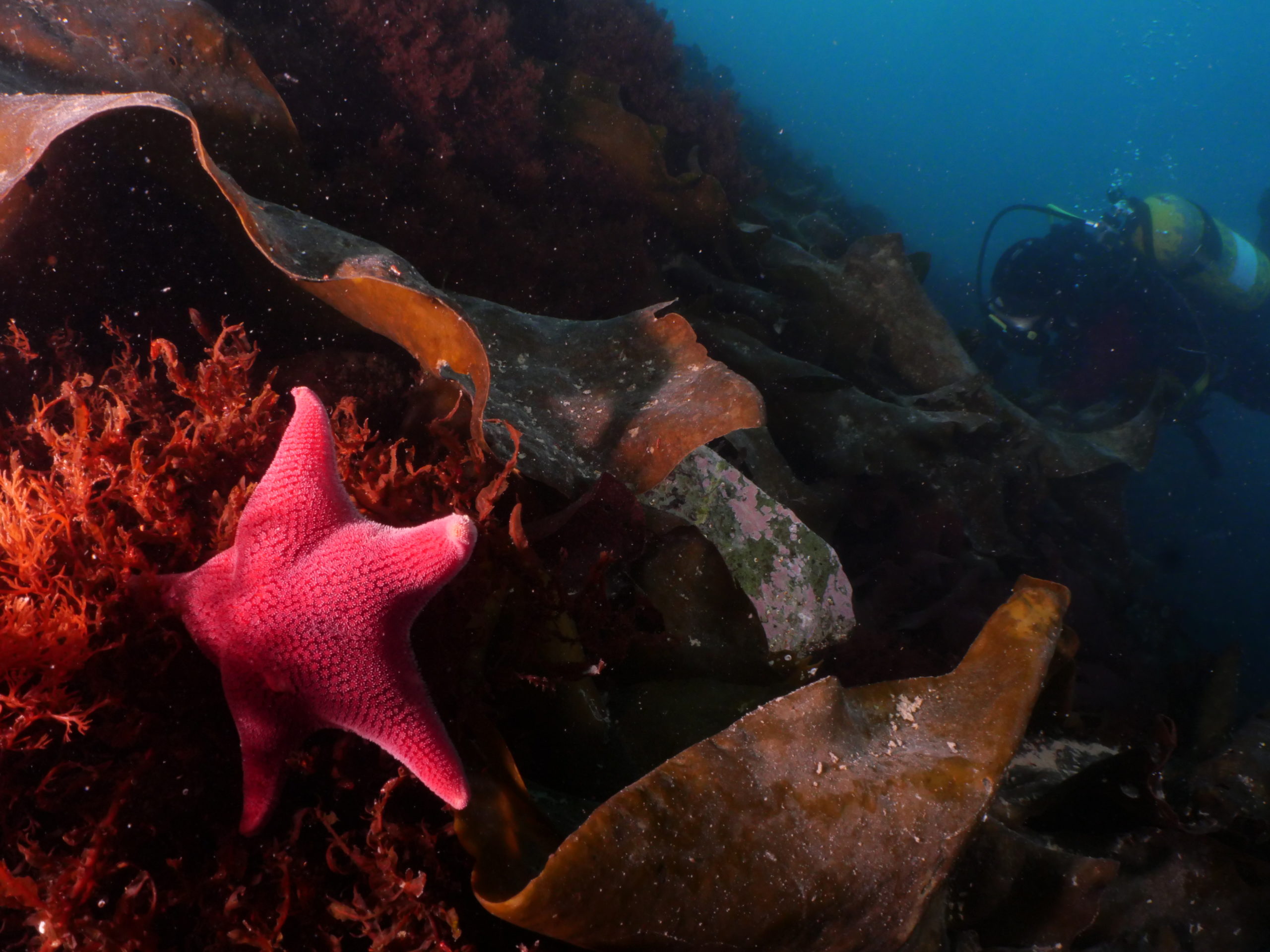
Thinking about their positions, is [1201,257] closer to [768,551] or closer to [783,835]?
[768,551]

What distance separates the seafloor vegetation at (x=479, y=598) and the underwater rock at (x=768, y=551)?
0.02 m

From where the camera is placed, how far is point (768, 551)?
2.66m

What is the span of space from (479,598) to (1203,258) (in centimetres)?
1466

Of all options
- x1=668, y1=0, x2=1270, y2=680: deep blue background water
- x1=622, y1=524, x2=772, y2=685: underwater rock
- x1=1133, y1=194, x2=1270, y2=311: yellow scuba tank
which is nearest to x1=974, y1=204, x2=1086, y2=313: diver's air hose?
x1=1133, y1=194, x2=1270, y2=311: yellow scuba tank

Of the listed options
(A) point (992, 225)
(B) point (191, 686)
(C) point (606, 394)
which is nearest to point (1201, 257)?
(A) point (992, 225)

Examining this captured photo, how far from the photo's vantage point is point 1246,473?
1842 cm

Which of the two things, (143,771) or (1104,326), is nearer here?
(143,771)

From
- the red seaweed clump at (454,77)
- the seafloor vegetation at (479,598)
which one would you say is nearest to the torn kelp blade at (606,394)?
the seafloor vegetation at (479,598)

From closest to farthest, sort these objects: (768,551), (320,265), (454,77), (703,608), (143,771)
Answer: (143,771) → (320,265) → (703,608) → (768,551) → (454,77)

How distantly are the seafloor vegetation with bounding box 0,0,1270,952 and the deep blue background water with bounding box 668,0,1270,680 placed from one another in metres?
11.0

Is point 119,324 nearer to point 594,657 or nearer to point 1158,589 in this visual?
point 594,657

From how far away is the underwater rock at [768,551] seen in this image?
2.52m

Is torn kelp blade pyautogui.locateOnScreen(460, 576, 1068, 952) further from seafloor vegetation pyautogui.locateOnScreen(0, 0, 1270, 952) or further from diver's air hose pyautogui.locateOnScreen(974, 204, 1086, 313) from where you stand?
diver's air hose pyautogui.locateOnScreen(974, 204, 1086, 313)

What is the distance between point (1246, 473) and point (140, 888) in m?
25.8
